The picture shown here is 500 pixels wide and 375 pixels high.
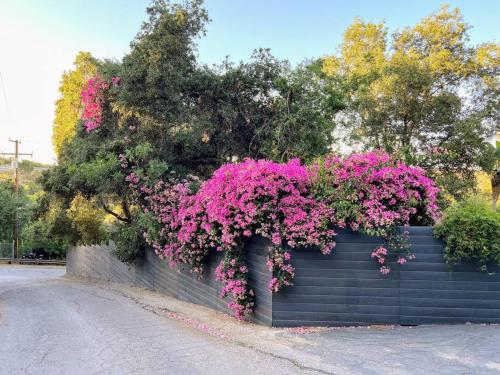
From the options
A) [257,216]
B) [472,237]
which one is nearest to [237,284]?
[257,216]

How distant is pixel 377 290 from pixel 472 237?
168 centimetres

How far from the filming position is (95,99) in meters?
13.2

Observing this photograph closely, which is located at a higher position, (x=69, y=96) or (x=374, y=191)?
(x=69, y=96)

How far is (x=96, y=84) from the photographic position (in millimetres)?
13070

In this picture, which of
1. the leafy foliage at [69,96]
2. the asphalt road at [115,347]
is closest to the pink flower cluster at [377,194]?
the asphalt road at [115,347]

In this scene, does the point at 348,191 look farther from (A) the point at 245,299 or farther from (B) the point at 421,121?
(B) the point at 421,121

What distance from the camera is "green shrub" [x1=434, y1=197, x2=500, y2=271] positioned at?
252 inches

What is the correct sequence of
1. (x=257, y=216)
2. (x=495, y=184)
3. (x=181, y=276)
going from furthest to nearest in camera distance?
(x=495, y=184) → (x=181, y=276) → (x=257, y=216)

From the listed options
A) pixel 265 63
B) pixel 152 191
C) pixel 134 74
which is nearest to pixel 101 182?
pixel 152 191

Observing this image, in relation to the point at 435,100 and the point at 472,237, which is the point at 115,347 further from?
the point at 435,100

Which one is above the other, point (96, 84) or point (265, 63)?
point (265, 63)

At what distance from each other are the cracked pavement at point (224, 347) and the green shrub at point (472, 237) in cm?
106

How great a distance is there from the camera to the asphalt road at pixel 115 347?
4.87 meters

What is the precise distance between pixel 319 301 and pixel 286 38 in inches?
448
